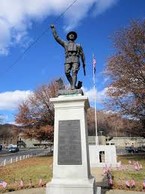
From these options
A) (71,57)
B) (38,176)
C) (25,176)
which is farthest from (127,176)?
(71,57)

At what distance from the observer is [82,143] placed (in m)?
8.40

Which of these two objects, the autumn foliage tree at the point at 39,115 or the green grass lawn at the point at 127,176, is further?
the autumn foliage tree at the point at 39,115

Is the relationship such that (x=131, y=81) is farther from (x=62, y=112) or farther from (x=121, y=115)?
(x=62, y=112)

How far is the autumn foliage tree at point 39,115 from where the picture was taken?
3600 cm

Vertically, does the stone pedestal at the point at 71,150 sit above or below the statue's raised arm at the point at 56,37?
below

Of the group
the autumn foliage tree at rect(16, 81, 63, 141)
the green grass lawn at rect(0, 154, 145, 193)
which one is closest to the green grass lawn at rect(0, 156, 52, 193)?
the green grass lawn at rect(0, 154, 145, 193)

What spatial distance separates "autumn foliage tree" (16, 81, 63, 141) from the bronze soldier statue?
2592 centimetres

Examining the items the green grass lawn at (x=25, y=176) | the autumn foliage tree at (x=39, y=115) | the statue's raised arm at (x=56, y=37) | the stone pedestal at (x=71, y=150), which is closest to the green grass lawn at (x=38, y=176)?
the green grass lawn at (x=25, y=176)

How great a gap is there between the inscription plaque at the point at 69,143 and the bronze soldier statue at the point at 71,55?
5.02 ft

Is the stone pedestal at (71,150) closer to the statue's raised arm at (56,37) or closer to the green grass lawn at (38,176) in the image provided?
the statue's raised arm at (56,37)

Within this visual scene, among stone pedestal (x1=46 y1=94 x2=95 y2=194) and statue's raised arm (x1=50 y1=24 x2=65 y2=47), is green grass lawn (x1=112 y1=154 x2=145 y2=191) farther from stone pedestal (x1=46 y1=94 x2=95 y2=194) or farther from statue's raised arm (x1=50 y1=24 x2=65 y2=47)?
statue's raised arm (x1=50 y1=24 x2=65 y2=47)

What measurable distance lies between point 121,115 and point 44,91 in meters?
16.5

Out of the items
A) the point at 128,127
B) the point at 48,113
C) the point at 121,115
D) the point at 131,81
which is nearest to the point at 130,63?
the point at 131,81

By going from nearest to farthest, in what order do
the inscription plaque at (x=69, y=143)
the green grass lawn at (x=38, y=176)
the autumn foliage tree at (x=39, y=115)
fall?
1. the inscription plaque at (x=69, y=143)
2. the green grass lawn at (x=38, y=176)
3. the autumn foliage tree at (x=39, y=115)
